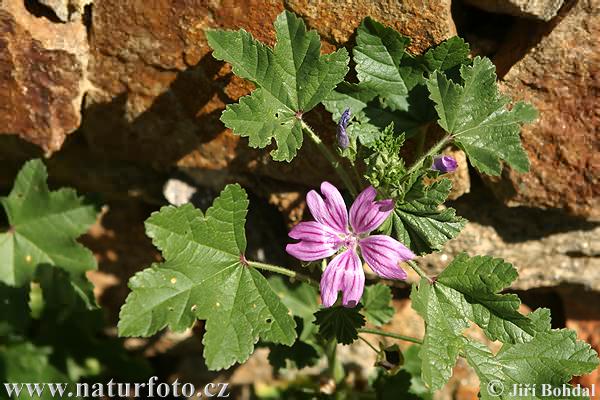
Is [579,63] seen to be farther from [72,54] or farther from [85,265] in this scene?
[85,265]

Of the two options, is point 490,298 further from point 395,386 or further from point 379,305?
point 395,386

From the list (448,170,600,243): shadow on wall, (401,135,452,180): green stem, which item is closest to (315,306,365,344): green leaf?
(401,135,452,180): green stem

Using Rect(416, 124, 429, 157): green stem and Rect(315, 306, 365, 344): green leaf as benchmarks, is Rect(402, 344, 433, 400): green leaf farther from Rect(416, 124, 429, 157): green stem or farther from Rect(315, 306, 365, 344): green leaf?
Rect(416, 124, 429, 157): green stem

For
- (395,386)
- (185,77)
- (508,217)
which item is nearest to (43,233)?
(185,77)

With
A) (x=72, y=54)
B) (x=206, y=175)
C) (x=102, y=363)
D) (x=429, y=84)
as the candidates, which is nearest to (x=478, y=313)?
(x=429, y=84)

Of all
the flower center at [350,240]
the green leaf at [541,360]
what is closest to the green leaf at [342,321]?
the flower center at [350,240]

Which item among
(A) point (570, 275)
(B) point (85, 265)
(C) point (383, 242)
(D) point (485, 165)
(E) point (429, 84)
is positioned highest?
(E) point (429, 84)
